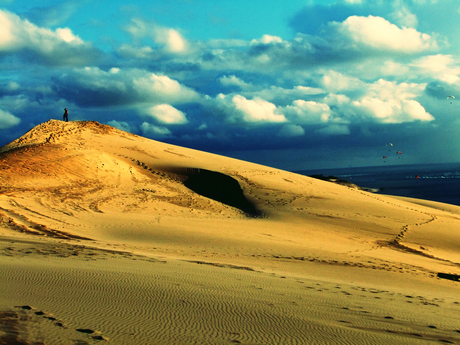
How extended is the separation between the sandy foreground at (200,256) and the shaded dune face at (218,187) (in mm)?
108

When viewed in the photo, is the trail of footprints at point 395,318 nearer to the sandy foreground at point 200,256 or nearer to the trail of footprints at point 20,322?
the sandy foreground at point 200,256

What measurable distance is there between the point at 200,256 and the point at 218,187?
1077cm

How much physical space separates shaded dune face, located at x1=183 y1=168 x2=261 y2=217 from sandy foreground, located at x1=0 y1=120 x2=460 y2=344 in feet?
0.36

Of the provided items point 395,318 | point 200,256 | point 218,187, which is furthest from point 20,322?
point 218,187

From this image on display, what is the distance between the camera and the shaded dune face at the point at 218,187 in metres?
18.1

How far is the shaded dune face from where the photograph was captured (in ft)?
59.2

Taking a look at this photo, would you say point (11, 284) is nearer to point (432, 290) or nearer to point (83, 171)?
point (432, 290)

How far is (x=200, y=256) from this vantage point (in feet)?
30.3

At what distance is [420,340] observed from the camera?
4.30 meters

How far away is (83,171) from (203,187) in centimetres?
621

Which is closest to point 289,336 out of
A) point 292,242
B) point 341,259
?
point 341,259

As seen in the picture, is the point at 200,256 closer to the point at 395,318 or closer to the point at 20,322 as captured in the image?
the point at 395,318

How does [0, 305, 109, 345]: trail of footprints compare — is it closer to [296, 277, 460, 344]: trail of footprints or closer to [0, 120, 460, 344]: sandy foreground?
[0, 120, 460, 344]: sandy foreground

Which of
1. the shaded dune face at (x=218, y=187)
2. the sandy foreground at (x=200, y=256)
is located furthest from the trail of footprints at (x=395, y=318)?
the shaded dune face at (x=218, y=187)
